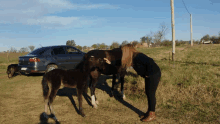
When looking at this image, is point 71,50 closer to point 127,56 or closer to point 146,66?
point 127,56

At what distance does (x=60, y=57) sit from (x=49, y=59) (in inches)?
28.8

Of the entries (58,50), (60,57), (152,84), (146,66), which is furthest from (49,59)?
(152,84)

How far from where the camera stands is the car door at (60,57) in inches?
392

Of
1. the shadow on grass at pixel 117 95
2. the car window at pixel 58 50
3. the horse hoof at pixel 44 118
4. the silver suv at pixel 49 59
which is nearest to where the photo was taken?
the horse hoof at pixel 44 118

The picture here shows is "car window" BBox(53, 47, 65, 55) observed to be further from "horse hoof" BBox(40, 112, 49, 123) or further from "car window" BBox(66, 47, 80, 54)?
"horse hoof" BBox(40, 112, 49, 123)

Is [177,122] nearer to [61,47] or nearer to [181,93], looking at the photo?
[181,93]

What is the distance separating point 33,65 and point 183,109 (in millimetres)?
8553

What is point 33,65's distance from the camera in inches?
363

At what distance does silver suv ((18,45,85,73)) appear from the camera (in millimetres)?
9281

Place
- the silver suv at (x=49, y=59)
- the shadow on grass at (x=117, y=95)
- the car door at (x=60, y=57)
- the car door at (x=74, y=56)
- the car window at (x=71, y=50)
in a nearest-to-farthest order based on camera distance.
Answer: the shadow on grass at (x=117, y=95) → the silver suv at (x=49, y=59) → the car door at (x=60, y=57) → the car door at (x=74, y=56) → the car window at (x=71, y=50)

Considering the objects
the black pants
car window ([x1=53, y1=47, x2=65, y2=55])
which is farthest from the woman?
car window ([x1=53, y1=47, x2=65, y2=55])

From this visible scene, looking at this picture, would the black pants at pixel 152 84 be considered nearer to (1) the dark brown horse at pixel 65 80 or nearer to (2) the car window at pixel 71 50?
(1) the dark brown horse at pixel 65 80

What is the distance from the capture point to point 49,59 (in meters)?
9.67

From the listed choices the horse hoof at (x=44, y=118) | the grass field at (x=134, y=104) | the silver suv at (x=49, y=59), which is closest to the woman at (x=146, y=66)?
the grass field at (x=134, y=104)
